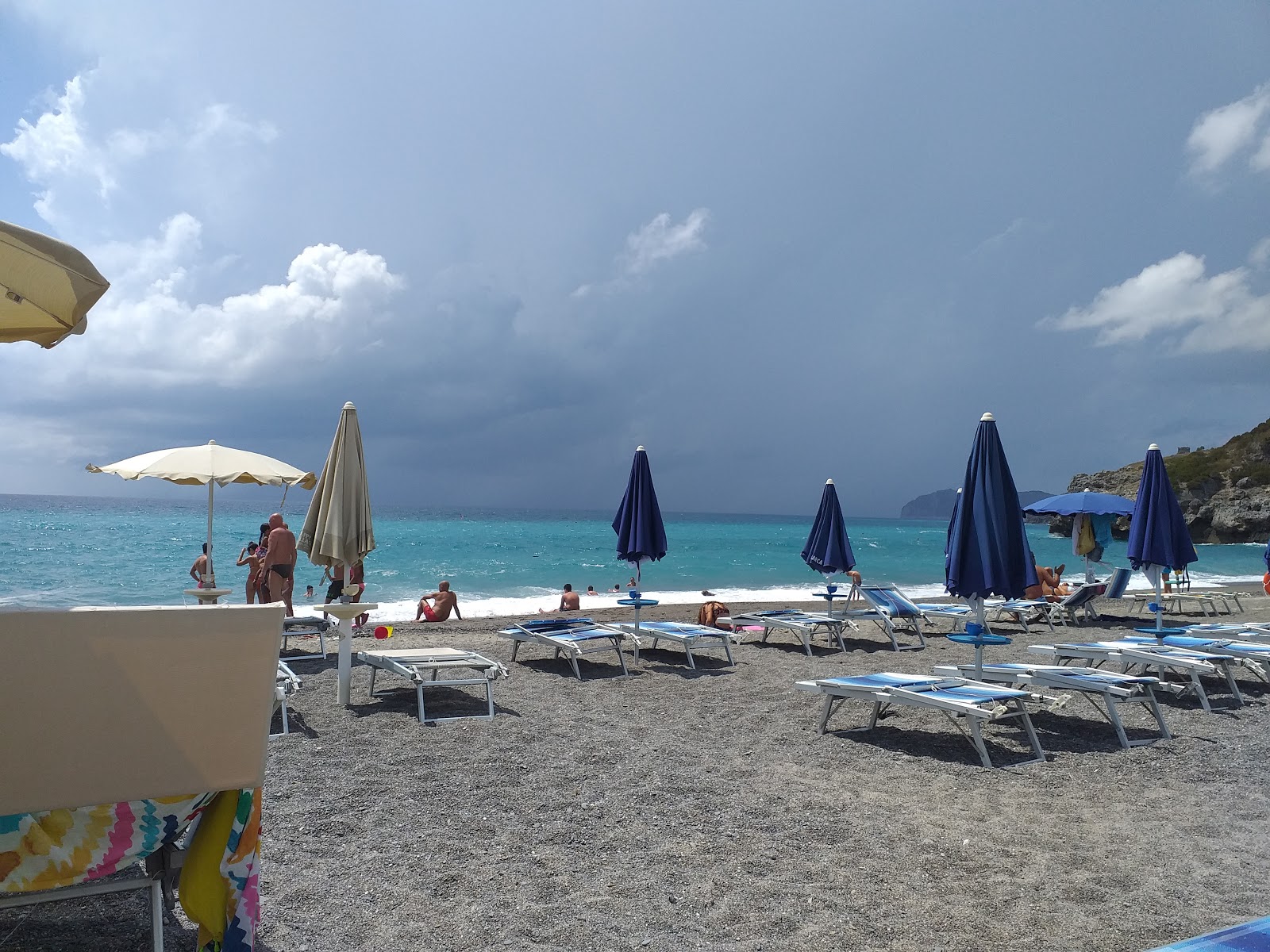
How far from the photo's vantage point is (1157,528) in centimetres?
929

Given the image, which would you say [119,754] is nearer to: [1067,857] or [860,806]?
[860,806]

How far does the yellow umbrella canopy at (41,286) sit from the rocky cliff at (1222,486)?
5937 cm

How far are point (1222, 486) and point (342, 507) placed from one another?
69.6 m

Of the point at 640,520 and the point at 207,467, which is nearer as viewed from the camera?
the point at 207,467

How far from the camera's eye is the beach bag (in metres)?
11.6

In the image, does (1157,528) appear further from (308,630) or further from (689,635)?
(308,630)

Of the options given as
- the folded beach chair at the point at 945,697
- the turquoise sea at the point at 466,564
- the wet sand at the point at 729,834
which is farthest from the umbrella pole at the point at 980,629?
the turquoise sea at the point at 466,564

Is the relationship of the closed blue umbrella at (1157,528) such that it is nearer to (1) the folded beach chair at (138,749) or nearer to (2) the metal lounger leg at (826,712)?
(2) the metal lounger leg at (826,712)

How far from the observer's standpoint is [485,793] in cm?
423

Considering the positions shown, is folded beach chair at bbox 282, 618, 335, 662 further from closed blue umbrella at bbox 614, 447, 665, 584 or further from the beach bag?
the beach bag

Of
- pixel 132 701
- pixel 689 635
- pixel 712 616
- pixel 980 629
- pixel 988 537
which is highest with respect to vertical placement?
pixel 988 537

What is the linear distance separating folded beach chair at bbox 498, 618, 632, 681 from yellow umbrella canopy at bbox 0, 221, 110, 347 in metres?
5.37

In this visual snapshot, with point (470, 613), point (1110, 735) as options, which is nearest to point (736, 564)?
point (470, 613)

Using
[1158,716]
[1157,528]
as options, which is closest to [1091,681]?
[1158,716]
